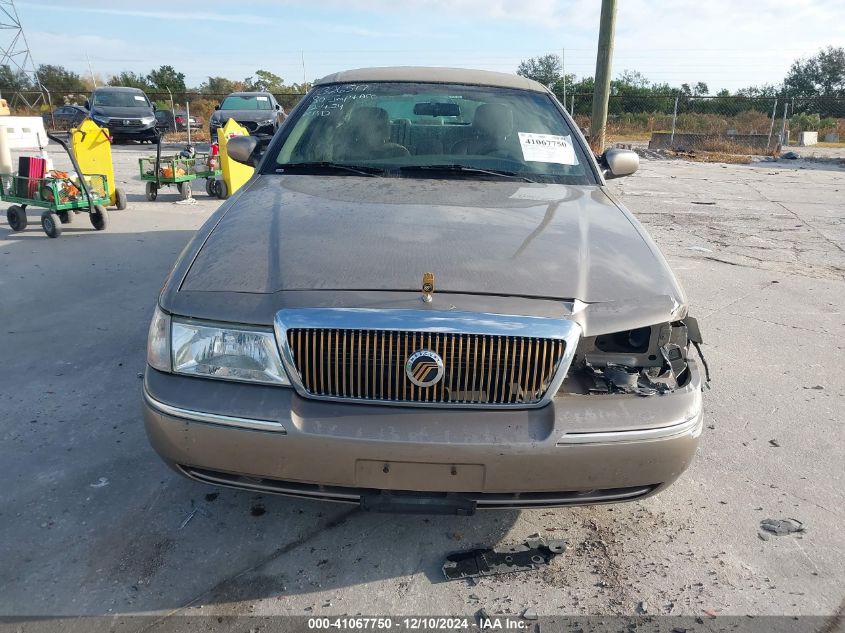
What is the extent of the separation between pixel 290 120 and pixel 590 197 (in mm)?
1763

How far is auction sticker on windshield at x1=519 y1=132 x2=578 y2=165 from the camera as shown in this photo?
3430mm

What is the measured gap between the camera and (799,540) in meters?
2.44

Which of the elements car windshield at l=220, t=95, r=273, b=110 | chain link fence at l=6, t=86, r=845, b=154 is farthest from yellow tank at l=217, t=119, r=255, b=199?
chain link fence at l=6, t=86, r=845, b=154

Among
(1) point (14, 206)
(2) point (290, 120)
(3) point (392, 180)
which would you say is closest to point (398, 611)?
(3) point (392, 180)

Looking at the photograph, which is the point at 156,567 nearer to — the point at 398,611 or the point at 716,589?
the point at 398,611

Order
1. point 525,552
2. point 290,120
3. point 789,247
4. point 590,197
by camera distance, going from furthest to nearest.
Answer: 1. point 789,247
2. point 290,120
3. point 590,197
4. point 525,552

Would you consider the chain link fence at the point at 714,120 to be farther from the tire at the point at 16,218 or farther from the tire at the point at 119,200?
the tire at the point at 16,218

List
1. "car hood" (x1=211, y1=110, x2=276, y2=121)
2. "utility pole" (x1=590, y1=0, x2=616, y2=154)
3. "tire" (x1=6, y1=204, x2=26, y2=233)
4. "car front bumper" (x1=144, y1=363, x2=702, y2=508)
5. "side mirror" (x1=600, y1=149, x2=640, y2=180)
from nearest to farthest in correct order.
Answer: "car front bumper" (x1=144, y1=363, x2=702, y2=508) < "side mirror" (x1=600, y1=149, x2=640, y2=180) < "tire" (x1=6, y1=204, x2=26, y2=233) < "utility pole" (x1=590, y1=0, x2=616, y2=154) < "car hood" (x1=211, y1=110, x2=276, y2=121)

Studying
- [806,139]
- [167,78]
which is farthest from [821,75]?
[167,78]

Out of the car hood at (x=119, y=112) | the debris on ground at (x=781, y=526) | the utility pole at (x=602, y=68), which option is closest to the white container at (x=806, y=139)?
the utility pole at (x=602, y=68)

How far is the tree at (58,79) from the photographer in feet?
143

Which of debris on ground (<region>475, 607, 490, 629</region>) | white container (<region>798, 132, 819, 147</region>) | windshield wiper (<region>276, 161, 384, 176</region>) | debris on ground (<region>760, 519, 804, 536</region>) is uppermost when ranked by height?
white container (<region>798, 132, 819, 147</region>)

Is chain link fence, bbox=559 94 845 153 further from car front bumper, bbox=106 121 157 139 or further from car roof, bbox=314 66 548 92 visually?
car roof, bbox=314 66 548 92

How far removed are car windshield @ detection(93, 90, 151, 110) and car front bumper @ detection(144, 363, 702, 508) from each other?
2031 centimetres
